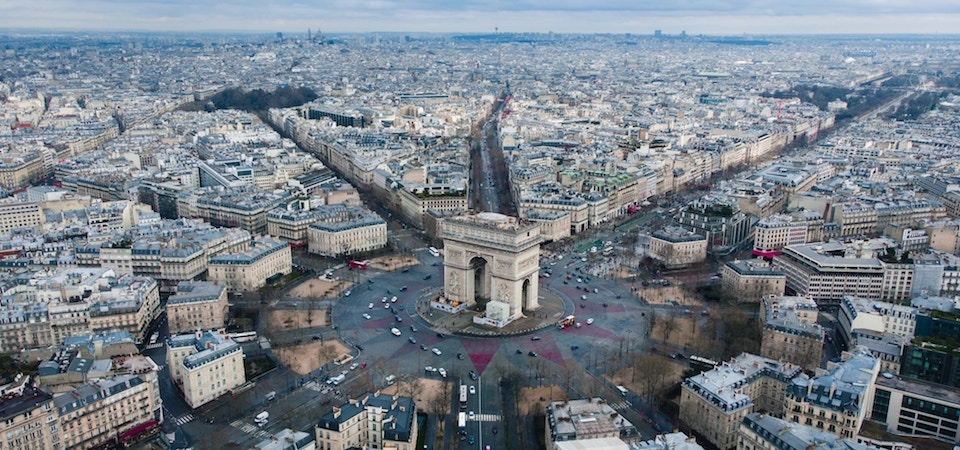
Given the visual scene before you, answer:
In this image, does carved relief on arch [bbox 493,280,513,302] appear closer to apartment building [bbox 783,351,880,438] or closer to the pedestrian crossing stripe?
the pedestrian crossing stripe

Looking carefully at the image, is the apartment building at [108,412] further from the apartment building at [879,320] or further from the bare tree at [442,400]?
the apartment building at [879,320]

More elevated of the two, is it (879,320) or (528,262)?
(528,262)

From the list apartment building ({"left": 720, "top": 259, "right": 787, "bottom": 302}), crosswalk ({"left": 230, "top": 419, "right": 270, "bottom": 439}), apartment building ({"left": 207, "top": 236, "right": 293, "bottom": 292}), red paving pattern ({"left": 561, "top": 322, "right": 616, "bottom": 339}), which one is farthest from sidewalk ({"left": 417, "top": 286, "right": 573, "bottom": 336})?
crosswalk ({"left": 230, "top": 419, "right": 270, "bottom": 439})

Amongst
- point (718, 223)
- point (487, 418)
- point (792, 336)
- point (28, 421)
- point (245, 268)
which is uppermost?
point (718, 223)

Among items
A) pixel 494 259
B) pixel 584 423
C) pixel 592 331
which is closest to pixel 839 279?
pixel 592 331

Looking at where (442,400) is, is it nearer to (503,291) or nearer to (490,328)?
(490,328)

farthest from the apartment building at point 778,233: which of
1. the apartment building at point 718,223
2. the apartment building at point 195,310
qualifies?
the apartment building at point 195,310

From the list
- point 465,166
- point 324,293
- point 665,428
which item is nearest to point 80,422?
point 324,293
